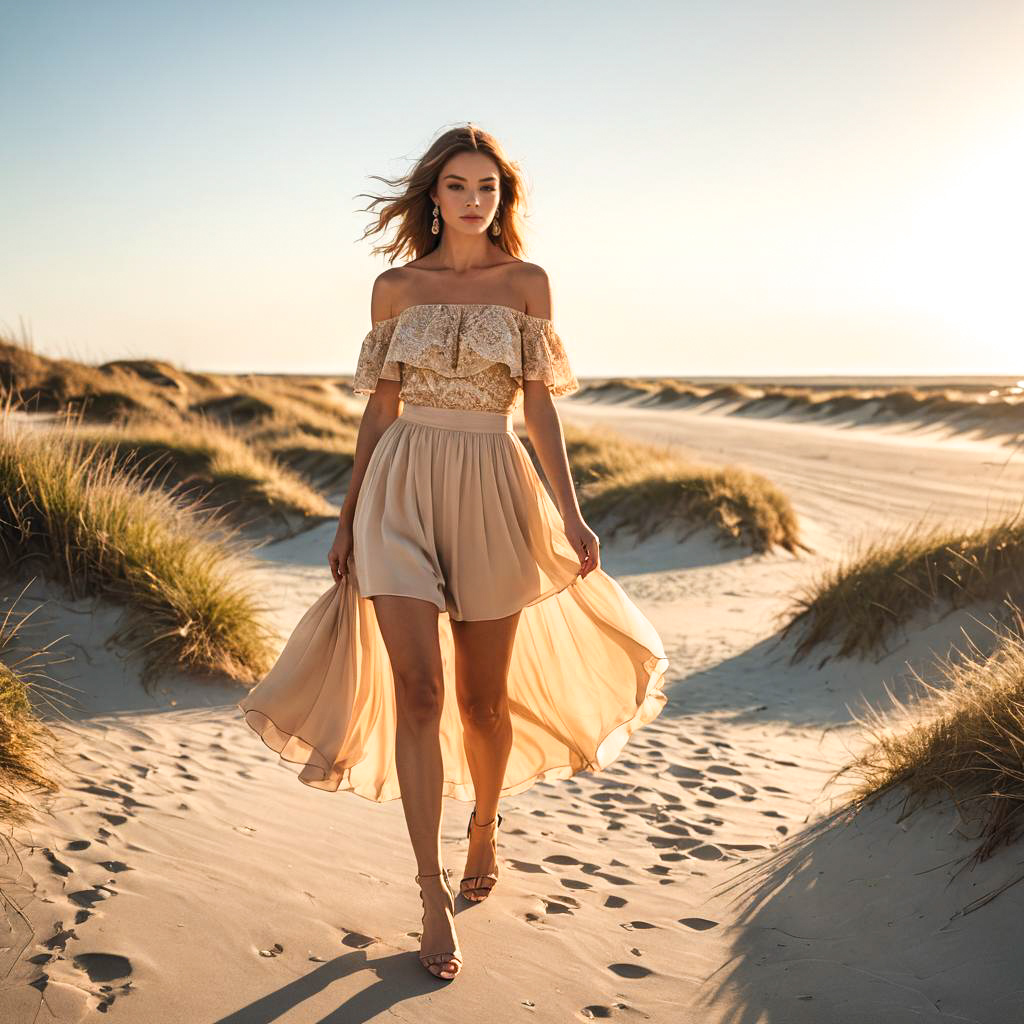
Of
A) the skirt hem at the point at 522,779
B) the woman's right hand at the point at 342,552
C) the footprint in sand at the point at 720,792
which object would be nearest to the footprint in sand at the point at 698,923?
the skirt hem at the point at 522,779

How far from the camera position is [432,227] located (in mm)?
3586

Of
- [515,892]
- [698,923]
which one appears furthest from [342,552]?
[698,923]

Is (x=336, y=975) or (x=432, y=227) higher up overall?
(x=432, y=227)

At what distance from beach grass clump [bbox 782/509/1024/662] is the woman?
372cm

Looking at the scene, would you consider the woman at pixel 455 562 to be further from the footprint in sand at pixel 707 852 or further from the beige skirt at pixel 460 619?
the footprint in sand at pixel 707 852

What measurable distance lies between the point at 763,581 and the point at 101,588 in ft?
21.5

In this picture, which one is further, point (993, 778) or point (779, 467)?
point (779, 467)

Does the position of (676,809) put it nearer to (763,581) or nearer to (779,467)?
(763,581)

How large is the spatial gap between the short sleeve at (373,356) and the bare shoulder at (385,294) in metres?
0.03

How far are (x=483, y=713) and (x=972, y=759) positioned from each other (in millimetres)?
1664

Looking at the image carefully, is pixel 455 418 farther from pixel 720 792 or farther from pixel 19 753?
pixel 720 792

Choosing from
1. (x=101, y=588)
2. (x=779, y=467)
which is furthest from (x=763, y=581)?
(x=779, y=467)

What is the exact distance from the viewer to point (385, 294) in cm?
346

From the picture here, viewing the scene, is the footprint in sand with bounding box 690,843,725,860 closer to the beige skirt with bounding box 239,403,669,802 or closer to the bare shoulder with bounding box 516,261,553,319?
the beige skirt with bounding box 239,403,669,802
